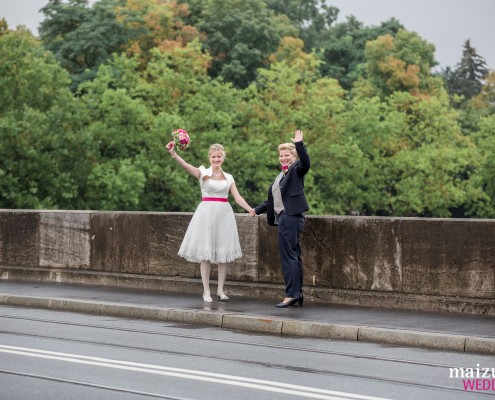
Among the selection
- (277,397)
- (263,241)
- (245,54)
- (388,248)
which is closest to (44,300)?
(263,241)

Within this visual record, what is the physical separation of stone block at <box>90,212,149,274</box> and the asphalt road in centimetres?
380

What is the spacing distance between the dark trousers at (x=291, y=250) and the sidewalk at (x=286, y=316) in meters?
0.26

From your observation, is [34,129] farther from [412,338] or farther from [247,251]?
[412,338]

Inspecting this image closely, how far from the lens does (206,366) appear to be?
8.28 m

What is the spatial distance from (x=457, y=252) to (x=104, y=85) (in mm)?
56993

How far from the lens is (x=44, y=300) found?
1335 cm

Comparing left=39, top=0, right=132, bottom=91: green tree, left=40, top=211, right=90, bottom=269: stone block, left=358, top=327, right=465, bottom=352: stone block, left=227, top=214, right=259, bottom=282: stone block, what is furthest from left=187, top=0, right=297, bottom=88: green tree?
left=358, top=327, right=465, bottom=352: stone block

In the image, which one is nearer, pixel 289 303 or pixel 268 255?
pixel 289 303

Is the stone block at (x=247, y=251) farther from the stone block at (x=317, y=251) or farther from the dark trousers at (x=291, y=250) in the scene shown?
the dark trousers at (x=291, y=250)

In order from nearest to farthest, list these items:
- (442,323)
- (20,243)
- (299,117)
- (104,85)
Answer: (442,323) → (20,243) → (104,85) → (299,117)

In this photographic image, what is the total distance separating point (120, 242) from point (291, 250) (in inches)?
155

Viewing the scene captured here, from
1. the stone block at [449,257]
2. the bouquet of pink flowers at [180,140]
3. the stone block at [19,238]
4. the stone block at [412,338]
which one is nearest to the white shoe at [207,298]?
the bouquet of pink flowers at [180,140]

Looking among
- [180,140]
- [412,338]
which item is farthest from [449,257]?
[180,140]

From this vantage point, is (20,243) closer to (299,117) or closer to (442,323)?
(442,323)
